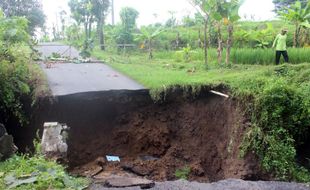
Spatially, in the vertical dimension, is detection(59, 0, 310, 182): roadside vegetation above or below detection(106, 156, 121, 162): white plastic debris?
above

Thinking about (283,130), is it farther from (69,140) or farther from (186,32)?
(186,32)

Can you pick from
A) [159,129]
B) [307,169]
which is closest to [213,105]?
[159,129]

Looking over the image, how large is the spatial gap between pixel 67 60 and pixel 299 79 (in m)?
10.6

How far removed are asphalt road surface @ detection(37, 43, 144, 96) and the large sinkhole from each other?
1.28ft

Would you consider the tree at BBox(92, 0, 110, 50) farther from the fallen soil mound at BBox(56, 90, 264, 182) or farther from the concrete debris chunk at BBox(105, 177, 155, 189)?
the concrete debris chunk at BBox(105, 177, 155, 189)

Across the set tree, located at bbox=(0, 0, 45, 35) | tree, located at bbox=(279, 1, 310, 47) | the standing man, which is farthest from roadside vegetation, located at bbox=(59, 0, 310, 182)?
tree, located at bbox=(0, 0, 45, 35)

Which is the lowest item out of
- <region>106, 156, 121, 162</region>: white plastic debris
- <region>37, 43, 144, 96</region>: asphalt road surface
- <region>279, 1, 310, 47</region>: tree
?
<region>106, 156, 121, 162</region>: white plastic debris

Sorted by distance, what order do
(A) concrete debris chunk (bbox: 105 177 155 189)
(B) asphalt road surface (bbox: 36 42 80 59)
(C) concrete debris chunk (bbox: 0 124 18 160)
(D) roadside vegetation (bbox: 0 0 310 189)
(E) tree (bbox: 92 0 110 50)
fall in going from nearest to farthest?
(D) roadside vegetation (bbox: 0 0 310 189), (A) concrete debris chunk (bbox: 105 177 155 189), (C) concrete debris chunk (bbox: 0 124 18 160), (B) asphalt road surface (bbox: 36 42 80 59), (E) tree (bbox: 92 0 110 50)

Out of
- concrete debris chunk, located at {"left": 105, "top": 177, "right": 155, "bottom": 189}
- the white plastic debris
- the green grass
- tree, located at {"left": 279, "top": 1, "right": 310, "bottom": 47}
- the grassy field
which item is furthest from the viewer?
tree, located at {"left": 279, "top": 1, "right": 310, "bottom": 47}

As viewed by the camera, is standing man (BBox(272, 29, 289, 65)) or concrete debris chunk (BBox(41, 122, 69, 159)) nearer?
concrete debris chunk (BBox(41, 122, 69, 159))

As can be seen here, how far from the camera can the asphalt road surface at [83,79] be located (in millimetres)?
11414

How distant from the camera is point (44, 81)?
38.3ft

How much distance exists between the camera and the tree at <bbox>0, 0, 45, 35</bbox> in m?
29.5

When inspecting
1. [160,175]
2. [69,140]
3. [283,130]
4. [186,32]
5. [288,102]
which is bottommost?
[160,175]
